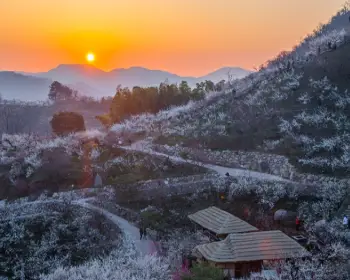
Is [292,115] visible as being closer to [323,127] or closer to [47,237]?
[323,127]

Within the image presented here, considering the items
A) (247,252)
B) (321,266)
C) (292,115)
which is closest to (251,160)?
(292,115)

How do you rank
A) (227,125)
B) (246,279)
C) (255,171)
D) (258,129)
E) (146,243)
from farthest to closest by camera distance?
(227,125) < (258,129) < (255,171) < (146,243) < (246,279)

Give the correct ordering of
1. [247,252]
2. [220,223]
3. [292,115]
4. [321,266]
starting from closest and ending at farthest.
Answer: [321,266] → [247,252] → [220,223] → [292,115]

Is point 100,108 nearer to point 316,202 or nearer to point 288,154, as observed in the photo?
point 288,154

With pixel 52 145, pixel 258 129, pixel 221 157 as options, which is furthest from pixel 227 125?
pixel 52 145

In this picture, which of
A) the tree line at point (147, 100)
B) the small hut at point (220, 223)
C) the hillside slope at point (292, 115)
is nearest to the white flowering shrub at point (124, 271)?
the small hut at point (220, 223)

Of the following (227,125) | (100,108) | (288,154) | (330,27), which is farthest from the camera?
(100,108)

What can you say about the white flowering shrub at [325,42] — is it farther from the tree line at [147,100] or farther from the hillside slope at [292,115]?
the tree line at [147,100]
